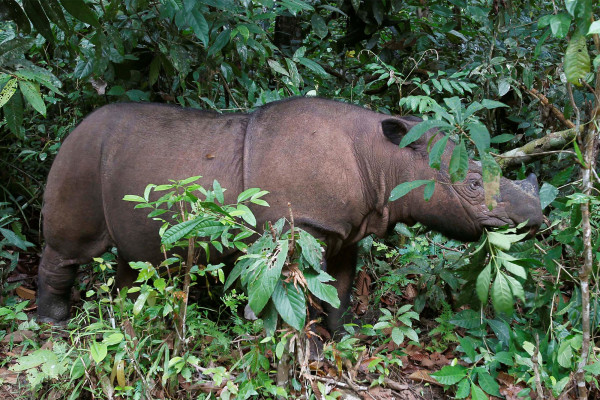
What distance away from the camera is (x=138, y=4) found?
4844 millimetres

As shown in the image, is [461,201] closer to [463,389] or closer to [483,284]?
[483,284]

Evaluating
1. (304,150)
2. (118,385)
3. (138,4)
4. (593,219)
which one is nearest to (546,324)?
(593,219)

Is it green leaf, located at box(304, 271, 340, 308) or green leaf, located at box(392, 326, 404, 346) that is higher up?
green leaf, located at box(304, 271, 340, 308)

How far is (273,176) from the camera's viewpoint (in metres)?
4.09

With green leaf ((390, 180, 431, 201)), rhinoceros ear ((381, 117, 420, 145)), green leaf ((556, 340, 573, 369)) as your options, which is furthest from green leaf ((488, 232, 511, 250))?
rhinoceros ear ((381, 117, 420, 145))

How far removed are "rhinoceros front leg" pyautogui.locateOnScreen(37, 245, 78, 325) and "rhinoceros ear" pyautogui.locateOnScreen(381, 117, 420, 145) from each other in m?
2.52

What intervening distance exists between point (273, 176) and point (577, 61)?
189 cm

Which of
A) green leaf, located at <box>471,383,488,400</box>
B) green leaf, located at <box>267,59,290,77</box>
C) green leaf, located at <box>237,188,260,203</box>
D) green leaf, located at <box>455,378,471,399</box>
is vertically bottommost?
green leaf, located at <box>455,378,471,399</box>

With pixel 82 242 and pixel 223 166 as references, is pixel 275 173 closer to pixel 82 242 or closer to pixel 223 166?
pixel 223 166

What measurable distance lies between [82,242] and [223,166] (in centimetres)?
130

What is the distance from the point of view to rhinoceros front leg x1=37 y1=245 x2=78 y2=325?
188 inches

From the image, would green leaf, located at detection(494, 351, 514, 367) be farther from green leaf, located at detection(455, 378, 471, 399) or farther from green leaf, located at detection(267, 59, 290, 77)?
green leaf, located at detection(267, 59, 290, 77)

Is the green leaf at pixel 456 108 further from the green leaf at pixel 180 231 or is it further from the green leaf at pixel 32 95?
the green leaf at pixel 32 95

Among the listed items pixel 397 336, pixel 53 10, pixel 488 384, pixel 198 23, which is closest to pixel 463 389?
pixel 488 384
